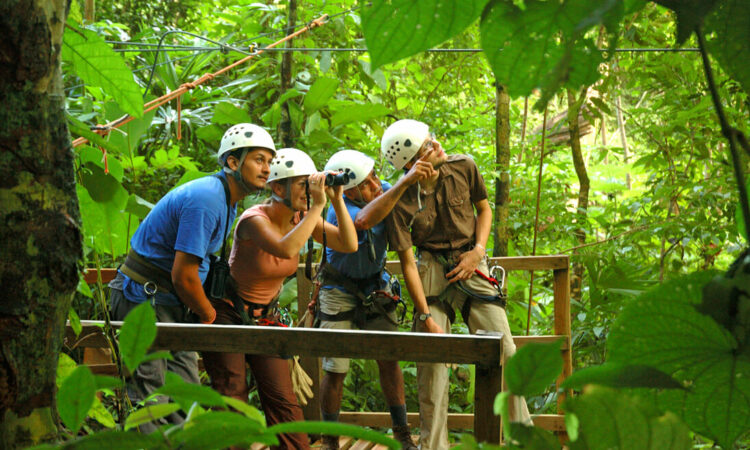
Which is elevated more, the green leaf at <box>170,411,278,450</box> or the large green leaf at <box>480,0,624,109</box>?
the large green leaf at <box>480,0,624,109</box>

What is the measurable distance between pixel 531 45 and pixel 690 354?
18cm

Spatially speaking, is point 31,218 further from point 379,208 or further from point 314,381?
point 314,381

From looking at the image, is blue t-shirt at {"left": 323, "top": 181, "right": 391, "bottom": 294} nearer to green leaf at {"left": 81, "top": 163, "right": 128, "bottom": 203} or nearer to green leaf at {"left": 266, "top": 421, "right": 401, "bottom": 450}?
green leaf at {"left": 81, "top": 163, "right": 128, "bottom": 203}

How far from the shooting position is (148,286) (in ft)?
9.71

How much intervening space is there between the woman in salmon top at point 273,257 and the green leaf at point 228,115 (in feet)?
5.03

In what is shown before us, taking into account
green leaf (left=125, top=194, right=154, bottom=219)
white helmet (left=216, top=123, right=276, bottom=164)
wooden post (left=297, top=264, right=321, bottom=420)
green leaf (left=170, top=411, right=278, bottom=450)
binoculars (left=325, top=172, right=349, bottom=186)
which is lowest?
wooden post (left=297, top=264, right=321, bottom=420)

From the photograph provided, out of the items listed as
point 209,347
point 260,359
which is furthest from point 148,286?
point 209,347

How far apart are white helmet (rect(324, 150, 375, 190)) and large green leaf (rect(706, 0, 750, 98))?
3.20 meters

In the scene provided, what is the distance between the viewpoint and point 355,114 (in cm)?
500

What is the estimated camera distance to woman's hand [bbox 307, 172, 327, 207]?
10.3ft

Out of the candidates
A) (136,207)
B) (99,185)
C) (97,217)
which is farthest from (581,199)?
(99,185)

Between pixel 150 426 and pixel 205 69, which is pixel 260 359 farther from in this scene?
pixel 205 69

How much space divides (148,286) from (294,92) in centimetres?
228

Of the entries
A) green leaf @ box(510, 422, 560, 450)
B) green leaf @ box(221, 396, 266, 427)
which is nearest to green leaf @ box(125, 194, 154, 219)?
green leaf @ box(221, 396, 266, 427)
